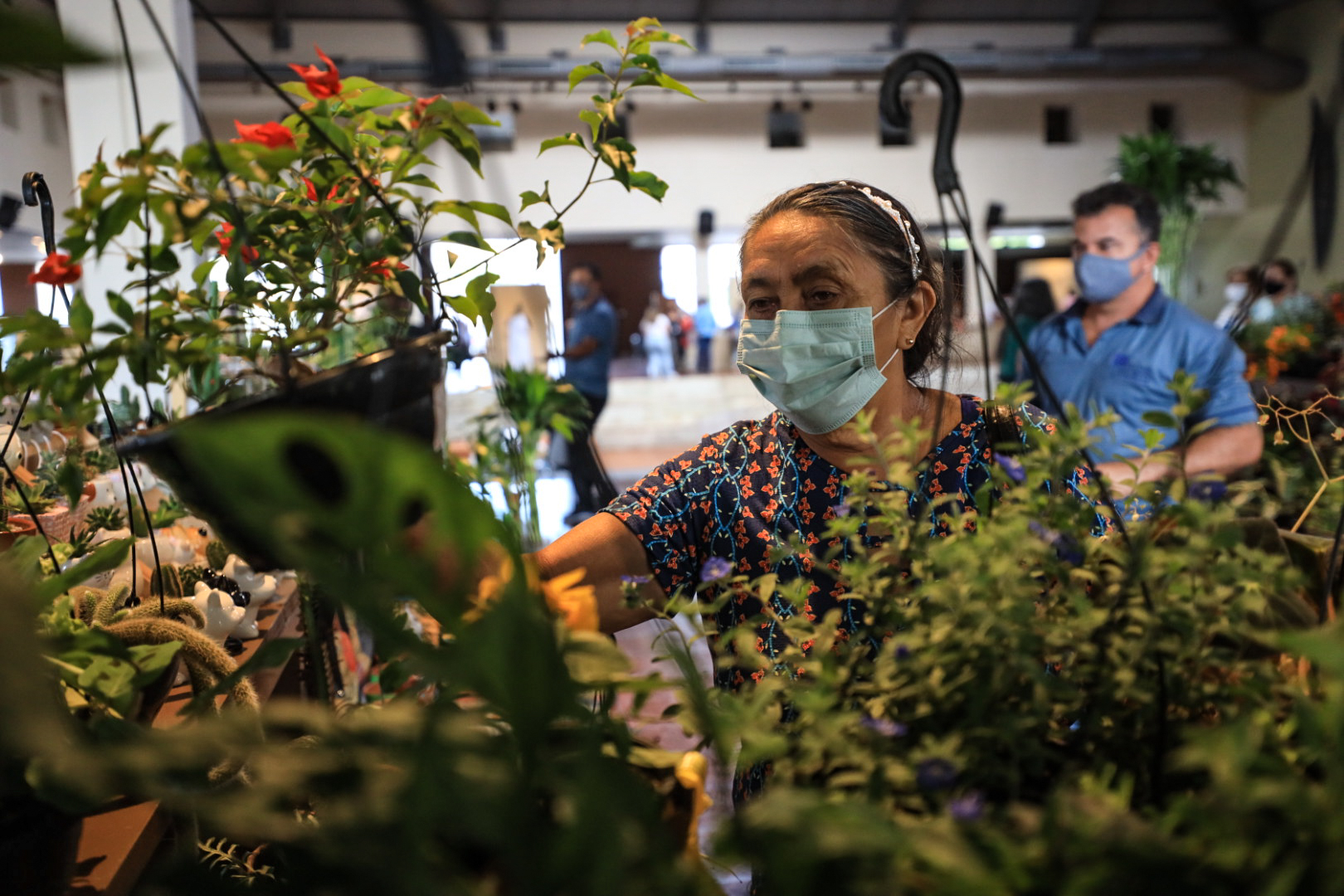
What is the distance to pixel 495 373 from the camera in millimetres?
769

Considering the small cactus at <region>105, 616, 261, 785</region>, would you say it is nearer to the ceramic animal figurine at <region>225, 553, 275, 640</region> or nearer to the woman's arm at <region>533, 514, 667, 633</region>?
the woman's arm at <region>533, 514, 667, 633</region>

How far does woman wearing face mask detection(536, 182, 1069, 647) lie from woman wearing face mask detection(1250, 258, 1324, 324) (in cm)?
478

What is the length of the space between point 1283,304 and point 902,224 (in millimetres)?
6224

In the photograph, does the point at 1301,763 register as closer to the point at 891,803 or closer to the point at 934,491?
the point at 891,803

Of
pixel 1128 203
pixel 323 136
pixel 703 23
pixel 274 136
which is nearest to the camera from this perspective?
pixel 323 136

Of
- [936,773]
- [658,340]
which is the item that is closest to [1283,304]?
[936,773]

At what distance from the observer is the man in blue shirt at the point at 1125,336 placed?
2691 mm

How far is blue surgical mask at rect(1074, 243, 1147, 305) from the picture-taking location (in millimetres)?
2885

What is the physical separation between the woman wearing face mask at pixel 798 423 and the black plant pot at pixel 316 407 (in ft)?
1.80

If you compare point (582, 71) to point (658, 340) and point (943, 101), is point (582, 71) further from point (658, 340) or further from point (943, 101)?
point (658, 340)

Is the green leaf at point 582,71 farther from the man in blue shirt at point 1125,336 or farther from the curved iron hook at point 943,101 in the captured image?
the man in blue shirt at point 1125,336

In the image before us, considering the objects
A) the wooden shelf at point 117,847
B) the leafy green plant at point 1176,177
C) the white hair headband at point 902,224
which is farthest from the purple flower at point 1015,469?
the leafy green plant at point 1176,177

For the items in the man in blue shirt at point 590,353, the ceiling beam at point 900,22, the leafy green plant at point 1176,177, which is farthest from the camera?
the ceiling beam at point 900,22

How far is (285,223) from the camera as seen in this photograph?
1021 mm
